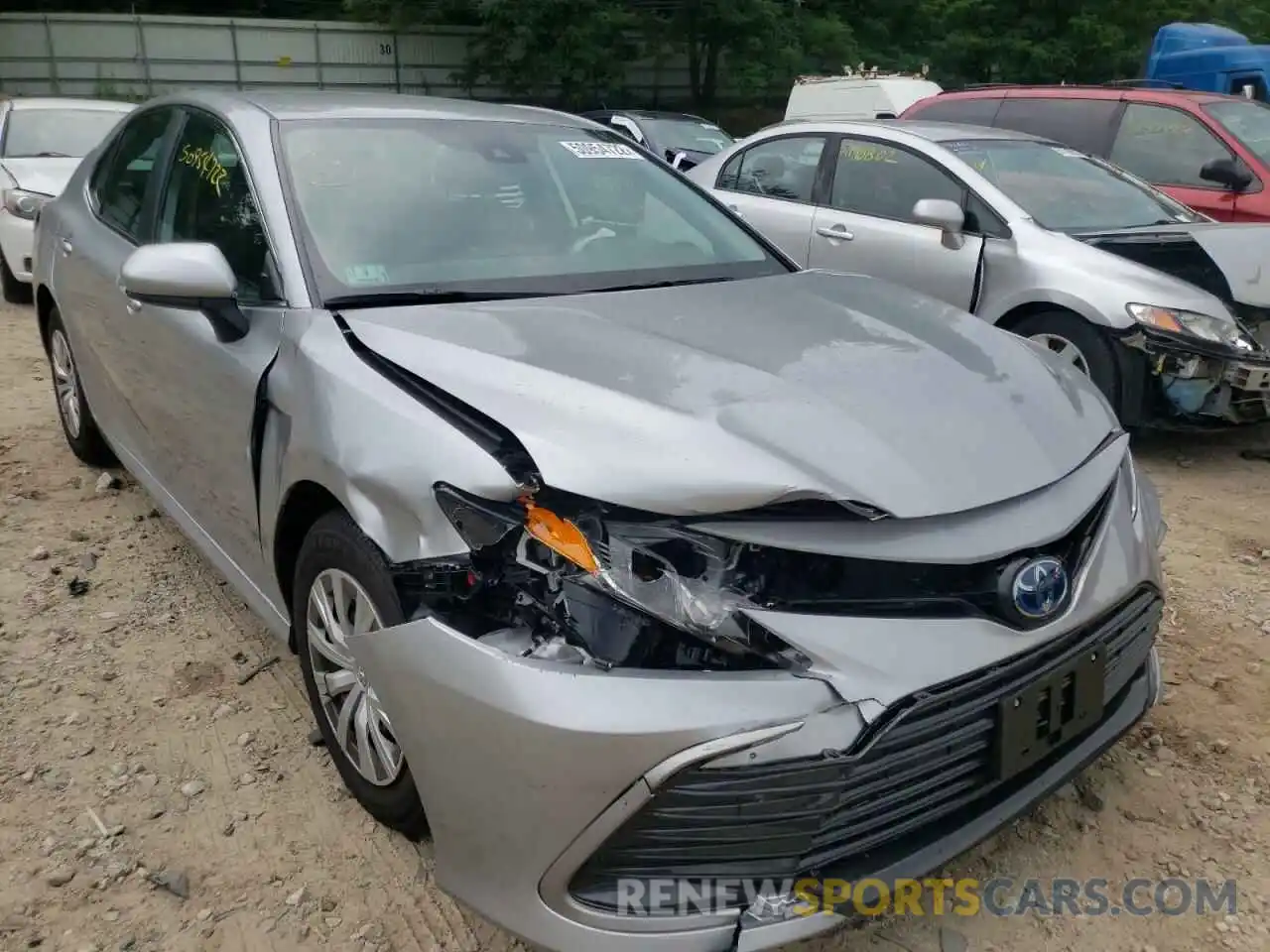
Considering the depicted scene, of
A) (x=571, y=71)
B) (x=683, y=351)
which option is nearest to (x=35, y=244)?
(x=683, y=351)

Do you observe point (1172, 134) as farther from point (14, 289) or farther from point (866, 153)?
point (14, 289)

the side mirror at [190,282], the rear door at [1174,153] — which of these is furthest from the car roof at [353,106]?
the rear door at [1174,153]

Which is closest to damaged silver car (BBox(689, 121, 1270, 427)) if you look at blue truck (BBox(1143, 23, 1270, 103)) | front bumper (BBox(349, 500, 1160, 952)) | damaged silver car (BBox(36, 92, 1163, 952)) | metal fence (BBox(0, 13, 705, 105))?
damaged silver car (BBox(36, 92, 1163, 952))

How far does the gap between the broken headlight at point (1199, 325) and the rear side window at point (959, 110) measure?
3486 millimetres

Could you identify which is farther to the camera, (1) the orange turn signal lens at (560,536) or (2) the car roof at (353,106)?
(2) the car roof at (353,106)

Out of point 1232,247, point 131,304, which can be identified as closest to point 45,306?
point 131,304

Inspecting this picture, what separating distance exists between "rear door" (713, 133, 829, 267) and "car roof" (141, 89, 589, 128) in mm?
2897

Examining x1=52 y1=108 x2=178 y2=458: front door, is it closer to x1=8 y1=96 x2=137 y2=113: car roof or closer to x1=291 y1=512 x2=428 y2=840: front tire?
x1=291 y1=512 x2=428 y2=840: front tire

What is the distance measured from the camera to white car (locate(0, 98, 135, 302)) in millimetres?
7590

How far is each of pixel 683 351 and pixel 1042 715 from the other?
100 centimetres

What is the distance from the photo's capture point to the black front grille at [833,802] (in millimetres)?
1620

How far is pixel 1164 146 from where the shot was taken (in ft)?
22.7

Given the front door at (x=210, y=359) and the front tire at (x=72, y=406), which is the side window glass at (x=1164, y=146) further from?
the front tire at (x=72, y=406)

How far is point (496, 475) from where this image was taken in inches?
71.1
